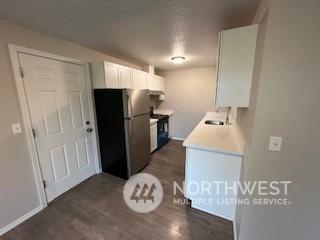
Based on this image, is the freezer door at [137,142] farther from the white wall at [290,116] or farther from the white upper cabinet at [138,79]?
the white wall at [290,116]

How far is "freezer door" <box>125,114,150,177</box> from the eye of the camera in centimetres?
243

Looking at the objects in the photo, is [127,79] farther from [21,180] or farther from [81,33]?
[21,180]

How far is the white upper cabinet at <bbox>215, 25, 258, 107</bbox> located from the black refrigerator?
141cm

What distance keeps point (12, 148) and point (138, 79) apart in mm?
2398

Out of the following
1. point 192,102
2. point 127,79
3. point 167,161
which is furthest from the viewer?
point 192,102

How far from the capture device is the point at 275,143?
1133mm

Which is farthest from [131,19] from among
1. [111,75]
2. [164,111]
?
[164,111]

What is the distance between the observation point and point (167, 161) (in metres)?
3.27

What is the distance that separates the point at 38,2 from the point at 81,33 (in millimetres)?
655

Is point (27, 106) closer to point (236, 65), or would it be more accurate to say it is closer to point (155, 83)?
point (236, 65)

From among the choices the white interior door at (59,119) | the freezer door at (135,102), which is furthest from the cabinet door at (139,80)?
the white interior door at (59,119)

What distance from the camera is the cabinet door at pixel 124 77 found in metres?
2.74

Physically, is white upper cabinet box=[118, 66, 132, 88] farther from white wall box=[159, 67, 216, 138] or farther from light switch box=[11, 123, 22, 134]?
white wall box=[159, 67, 216, 138]

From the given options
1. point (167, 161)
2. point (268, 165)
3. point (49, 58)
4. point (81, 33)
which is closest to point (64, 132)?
point (49, 58)
